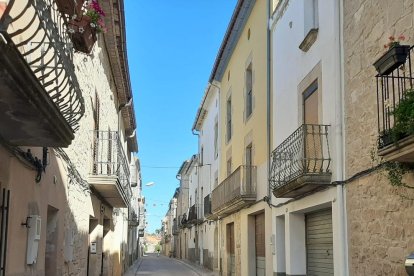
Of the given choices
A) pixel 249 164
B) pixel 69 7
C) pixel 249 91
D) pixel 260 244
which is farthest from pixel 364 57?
pixel 249 91

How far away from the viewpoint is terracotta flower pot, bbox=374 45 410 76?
19.1 feet

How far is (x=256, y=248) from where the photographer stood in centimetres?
1628

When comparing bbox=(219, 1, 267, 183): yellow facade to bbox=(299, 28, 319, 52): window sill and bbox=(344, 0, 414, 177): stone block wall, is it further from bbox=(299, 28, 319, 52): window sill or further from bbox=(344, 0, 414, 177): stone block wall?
bbox=(344, 0, 414, 177): stone block wall

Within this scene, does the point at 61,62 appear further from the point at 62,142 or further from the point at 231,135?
the point at 231,135

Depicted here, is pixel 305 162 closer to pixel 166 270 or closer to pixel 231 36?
pixel 231 36

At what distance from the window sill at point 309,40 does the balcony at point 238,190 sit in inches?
214

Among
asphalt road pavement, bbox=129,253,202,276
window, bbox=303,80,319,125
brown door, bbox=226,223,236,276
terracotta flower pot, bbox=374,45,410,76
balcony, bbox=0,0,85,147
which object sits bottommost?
asphalt road pavement, bbox=129,253,202,276

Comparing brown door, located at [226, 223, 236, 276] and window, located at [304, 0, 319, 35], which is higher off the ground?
window, located at [304, 0, 319, 35]

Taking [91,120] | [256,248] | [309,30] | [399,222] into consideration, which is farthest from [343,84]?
[256,248]

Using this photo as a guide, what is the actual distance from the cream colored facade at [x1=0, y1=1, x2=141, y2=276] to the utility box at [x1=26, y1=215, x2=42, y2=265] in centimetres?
1

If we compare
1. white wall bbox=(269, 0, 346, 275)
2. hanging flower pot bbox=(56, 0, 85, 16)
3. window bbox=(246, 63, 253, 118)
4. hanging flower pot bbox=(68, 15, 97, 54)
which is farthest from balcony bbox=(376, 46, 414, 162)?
window bbox=(246, 63, 253, 118)

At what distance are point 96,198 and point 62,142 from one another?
308 inches

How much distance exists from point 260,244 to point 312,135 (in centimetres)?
667

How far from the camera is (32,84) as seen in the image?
4.19 meters
